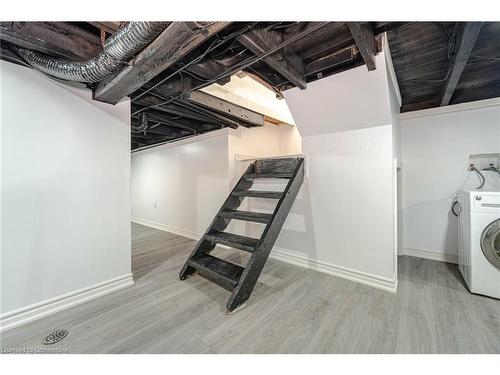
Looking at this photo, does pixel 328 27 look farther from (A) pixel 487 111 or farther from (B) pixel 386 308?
(A) pixel 487 111

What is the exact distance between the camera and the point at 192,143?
13.1 feet

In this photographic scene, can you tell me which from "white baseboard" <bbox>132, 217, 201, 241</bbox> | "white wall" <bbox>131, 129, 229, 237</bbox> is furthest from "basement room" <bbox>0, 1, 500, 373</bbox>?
"white baseboard" <bbox>132, 217, 201, 241</bbox>

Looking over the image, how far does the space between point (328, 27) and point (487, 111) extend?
2687 millimetres

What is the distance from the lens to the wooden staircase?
169cm

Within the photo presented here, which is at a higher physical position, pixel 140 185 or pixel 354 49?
pixel 354 49

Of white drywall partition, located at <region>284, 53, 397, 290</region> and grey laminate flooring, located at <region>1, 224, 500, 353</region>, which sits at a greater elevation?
white drywall partition, located at <region>284, 53, 397, 290</region>

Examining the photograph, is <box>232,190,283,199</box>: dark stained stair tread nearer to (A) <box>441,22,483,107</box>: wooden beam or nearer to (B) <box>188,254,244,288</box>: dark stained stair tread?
(B) <box>188,254,244,288</box>: dark stained stair tread

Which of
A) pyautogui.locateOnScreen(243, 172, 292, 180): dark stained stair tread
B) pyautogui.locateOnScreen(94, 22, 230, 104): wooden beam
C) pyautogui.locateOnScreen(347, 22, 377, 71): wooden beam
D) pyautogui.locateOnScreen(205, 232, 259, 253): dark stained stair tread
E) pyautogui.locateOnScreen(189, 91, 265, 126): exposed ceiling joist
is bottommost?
pyautogui.locateOnScreen(205, 232, 259, 253): dark stained stair tread

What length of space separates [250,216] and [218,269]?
618 millimetres

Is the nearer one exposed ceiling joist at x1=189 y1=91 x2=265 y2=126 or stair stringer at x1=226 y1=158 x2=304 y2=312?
stair stringer at x1=226 y1=158 x2=304 y2=312

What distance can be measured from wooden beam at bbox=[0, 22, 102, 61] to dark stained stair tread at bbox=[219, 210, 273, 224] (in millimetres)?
1858
